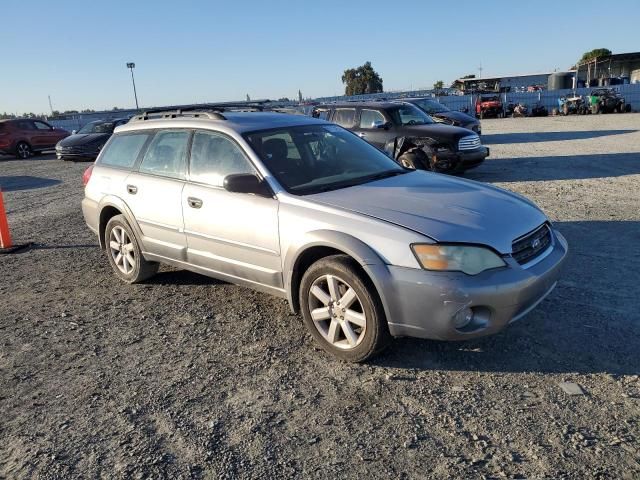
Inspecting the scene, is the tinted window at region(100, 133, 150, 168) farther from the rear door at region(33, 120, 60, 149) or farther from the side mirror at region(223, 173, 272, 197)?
the rear door at region(33, 120, 60, 149)

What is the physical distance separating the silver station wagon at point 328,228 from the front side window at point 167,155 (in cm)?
1

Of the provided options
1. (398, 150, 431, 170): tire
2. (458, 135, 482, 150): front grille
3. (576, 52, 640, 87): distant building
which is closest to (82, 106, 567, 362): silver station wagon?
(398, 150, 431, 170): tire

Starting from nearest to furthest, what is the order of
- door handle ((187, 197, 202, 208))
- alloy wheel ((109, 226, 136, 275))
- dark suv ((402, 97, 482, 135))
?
door handle ((187, 197, 202, 208))
alloy wheel ((109, 226, 136, 275))
dark suv ((402, 97, 482, 135))

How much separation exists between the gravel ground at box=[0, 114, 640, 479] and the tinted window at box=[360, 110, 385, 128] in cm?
638

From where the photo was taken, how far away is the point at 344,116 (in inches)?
459

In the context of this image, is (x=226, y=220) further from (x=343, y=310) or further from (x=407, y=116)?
(x=407, y=116)

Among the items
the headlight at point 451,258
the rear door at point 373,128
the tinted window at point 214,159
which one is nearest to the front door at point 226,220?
the tinted window at point 214,159

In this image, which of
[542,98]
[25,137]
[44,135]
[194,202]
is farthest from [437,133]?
[542,98]

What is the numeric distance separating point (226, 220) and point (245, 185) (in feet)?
1.41

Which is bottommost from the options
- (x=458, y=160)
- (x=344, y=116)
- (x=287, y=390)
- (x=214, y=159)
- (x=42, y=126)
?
(x=287, y=390)

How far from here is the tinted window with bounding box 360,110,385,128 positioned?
37.4 feet

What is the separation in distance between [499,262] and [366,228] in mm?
861

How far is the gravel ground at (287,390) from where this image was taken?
274 centimetres

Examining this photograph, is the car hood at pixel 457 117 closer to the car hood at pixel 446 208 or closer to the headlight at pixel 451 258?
the car hood at pixel 446 208
